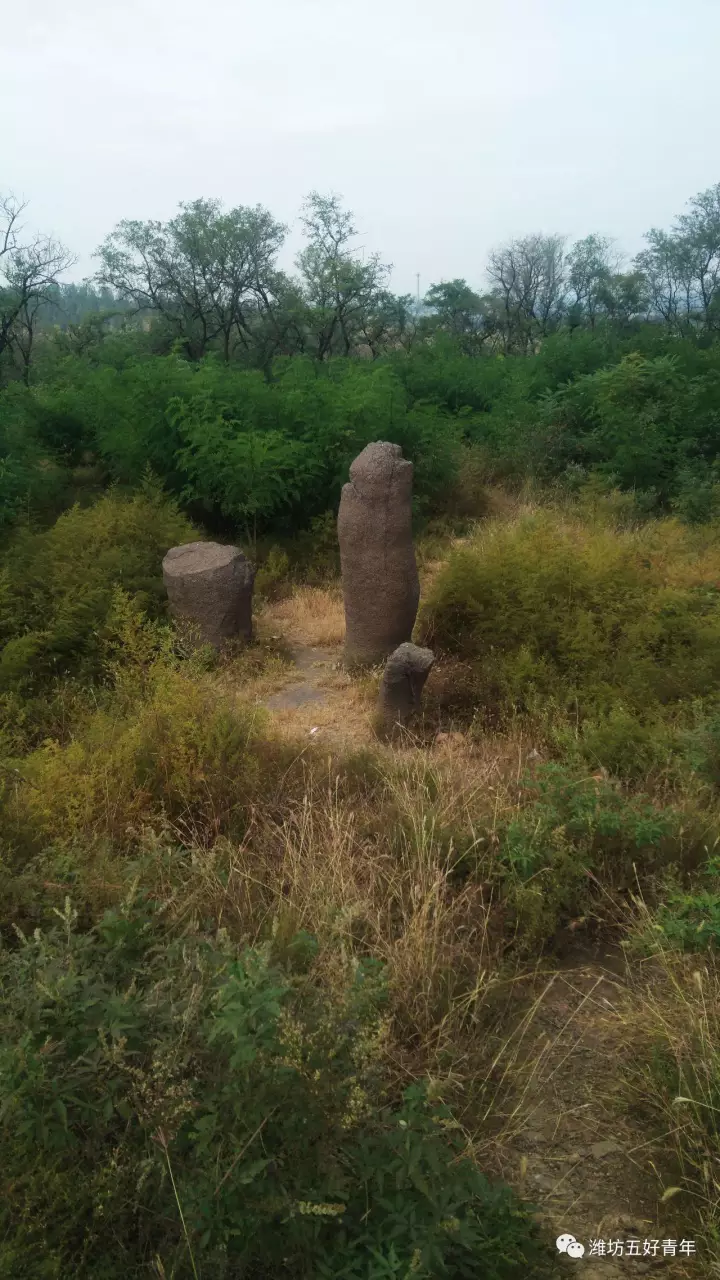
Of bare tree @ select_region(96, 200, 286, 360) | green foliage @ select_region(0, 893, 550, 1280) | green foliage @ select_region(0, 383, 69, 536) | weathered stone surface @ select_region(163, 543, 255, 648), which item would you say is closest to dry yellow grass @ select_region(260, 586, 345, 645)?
weathered stone surface @ select_region(163, 543, 255, 648)

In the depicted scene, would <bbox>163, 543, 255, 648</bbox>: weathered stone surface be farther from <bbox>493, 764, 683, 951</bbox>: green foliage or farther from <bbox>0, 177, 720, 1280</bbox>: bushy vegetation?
<bbox>493, 764, 683, 951</bbox>: green foliage

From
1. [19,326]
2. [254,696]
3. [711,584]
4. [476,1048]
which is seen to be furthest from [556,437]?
[19,326]

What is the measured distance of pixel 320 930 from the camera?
10.2 feet

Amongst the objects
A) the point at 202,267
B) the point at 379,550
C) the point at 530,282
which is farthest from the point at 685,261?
the point at 379,550

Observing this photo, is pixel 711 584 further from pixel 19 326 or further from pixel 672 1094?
pixel 19 326

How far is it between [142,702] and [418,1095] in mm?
3226

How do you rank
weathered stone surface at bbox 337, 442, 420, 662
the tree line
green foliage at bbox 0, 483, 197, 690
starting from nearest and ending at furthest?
green foliage at bbox 0, 483, 197, 690 < weathered stone surface at bbox 337, 442, 420, 662 < the tree line

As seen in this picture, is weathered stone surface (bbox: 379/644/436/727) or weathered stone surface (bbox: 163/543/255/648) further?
weathered stone surface (bbox: 163/543/255/648)

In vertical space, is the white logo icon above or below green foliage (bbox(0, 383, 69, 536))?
below

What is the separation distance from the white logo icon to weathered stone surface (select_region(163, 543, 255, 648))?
5.13 m

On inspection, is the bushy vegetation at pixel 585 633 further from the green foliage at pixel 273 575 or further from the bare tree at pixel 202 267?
the bare tree at pixel 202 267

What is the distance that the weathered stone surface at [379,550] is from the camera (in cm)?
643

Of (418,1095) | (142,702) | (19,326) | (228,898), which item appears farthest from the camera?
(19,326)

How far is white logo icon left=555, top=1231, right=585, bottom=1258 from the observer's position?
83.9 inches
